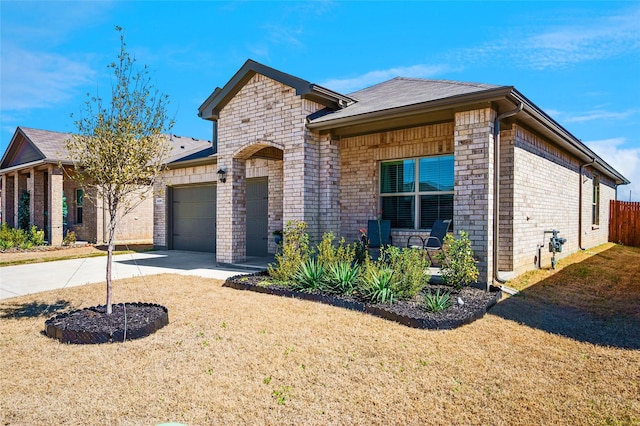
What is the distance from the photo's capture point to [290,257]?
698cm

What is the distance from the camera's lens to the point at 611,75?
10.8 metres

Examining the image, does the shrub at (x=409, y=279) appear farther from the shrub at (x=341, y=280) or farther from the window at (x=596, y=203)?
the window at (x=596, y=203)

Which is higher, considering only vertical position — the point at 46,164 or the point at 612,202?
the point at 46,164

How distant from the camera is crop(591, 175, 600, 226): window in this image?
→ 14.0 meters

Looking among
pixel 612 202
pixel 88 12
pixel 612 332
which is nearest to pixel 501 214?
pixel 612 332

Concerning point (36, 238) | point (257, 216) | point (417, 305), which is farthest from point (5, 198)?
point (417, 305)

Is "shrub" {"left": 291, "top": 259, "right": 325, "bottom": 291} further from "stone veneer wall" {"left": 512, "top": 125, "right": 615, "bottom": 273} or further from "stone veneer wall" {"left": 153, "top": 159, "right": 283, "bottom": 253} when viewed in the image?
"stone veneer wall" {"left": 153, "top": 159, "right": 283, "bottom": 253}

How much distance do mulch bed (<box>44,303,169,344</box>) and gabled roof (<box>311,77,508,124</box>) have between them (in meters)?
4.81

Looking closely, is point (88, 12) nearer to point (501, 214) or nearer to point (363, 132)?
point (363, 132)

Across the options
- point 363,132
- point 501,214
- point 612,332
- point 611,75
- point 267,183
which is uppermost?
point 611,75

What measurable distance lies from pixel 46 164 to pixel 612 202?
2300 cm

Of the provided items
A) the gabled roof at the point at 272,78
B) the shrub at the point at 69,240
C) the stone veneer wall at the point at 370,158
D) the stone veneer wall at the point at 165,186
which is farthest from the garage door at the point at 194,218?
the stone veneer wall at the point at 370,158

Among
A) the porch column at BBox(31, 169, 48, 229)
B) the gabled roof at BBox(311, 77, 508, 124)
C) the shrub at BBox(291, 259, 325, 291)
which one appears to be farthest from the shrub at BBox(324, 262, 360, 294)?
the porch column at BBox(31, 169, 48, 229)

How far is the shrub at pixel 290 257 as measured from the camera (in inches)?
265
